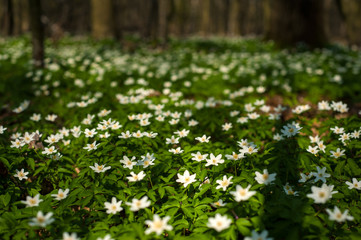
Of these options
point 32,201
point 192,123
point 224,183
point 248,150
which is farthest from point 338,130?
point 32,201

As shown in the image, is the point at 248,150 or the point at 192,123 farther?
the point at 192,123

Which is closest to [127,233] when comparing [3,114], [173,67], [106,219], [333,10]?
[106,219]

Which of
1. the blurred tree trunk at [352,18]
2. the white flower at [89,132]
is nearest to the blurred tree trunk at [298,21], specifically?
the blurred tree trunk at [352,18]

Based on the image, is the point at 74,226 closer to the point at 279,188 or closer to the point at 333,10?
the point at 279,188

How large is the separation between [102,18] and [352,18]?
962 centimetres

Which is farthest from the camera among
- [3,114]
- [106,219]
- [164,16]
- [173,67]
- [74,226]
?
[164,16]

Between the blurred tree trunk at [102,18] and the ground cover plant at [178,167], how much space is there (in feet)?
20.5

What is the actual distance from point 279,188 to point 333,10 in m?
33.7

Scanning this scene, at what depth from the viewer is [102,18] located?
10.2m

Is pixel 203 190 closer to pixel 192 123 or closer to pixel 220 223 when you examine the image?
pixel 220 223

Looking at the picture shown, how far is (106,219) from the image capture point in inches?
71.7

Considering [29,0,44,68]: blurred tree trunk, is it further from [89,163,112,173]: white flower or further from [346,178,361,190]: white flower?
[346,178,361,190]: white flower

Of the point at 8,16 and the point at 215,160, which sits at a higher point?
the point at 8,16

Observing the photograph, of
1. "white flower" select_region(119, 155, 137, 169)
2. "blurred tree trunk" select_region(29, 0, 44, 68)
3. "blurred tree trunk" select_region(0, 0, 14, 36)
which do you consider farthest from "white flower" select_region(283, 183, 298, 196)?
"blurred tree trunk" select_region(0, 0, 14, 36)
